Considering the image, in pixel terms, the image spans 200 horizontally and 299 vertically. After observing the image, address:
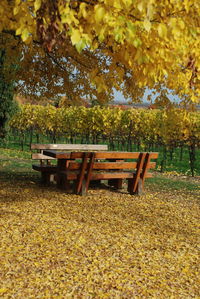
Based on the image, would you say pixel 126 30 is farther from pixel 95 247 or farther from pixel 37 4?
pixel 95 247

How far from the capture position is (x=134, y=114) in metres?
26.4

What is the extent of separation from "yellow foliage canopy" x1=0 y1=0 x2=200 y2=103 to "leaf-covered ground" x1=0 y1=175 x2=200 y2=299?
2.07 metres

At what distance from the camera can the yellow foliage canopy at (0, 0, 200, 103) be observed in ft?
11.0

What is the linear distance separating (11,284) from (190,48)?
3.69 metres

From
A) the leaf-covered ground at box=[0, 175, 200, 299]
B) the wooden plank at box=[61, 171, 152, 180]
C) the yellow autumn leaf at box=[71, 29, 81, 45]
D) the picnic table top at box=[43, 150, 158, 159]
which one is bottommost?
the leaf-covered ground at box=[0, 175, 200, 299]

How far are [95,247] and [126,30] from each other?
2693 mm

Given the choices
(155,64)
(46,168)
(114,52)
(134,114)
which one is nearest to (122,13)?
(155,64)

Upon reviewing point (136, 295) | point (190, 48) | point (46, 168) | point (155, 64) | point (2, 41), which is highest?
point (2, 41)

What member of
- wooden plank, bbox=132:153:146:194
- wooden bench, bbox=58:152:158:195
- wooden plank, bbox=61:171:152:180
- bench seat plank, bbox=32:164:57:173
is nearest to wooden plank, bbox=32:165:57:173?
bench seat plank, bbox=32:164:57:173

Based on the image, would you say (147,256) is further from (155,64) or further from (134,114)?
(134,114)

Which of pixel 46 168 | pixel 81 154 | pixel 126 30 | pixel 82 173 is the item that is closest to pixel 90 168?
pixel 82 173

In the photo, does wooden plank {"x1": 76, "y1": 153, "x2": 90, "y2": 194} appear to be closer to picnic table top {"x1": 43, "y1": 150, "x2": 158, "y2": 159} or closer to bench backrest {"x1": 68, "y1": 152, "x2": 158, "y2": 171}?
bench backrest {"x1": 68, "y1": 152, "x2": 158, "y2": 171}

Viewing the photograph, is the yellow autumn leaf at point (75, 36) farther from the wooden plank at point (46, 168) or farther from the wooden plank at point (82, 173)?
the wooden plank at point (46, 168)

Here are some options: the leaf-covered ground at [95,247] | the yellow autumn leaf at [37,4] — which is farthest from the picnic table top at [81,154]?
the yellow autumn leaf at [37,4]
